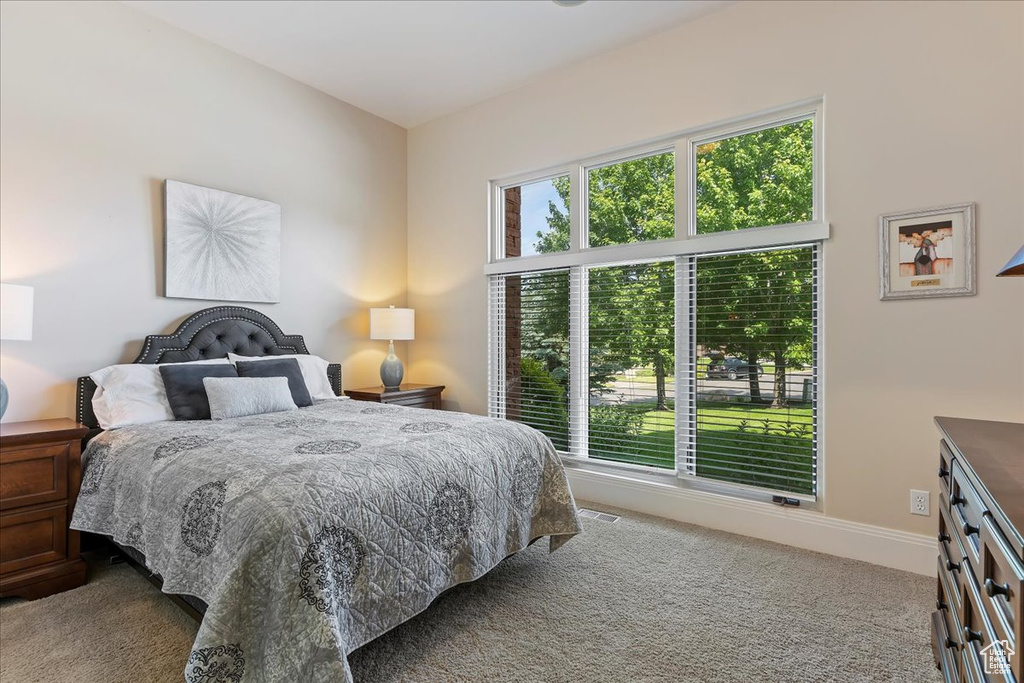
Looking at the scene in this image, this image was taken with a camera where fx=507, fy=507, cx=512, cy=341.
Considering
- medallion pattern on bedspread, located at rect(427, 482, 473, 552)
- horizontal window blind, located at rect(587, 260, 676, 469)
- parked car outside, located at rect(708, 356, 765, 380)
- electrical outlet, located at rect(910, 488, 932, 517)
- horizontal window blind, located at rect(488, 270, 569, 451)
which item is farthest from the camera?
horizontal window blind, located at rect(488, 270, 569, 451)

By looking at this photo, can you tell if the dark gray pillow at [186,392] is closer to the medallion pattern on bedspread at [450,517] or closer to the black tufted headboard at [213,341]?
the black tufted headboard at [213,341]

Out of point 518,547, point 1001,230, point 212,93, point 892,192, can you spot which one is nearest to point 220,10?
point 212,93

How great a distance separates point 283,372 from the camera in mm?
3250

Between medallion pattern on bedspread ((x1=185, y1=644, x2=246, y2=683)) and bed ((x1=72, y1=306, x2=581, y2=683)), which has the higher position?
bed ((x1=72, y1=306, x2=581, y2=683))

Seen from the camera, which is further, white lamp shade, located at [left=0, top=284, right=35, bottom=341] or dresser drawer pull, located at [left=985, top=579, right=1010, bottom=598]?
white lamp shade, located at [left=0, top=284, right=35, bottom=341]

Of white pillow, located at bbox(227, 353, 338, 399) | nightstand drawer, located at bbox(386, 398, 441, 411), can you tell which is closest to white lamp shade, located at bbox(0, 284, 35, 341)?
white pillow, located at bbox(227, 353, 338, 399)

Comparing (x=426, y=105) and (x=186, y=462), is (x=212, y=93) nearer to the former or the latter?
(x=426, y=105)

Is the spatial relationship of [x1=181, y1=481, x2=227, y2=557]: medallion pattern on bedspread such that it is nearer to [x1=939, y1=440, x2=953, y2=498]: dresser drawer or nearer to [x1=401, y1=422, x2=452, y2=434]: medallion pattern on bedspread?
[x1=401, y1=422, x2=452, y2=434]: medallion pattern on bedspread

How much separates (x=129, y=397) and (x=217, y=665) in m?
1.89

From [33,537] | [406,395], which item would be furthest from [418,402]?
[33,537]

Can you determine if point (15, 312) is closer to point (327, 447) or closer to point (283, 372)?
point (283, 372)

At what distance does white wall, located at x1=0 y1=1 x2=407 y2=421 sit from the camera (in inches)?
104

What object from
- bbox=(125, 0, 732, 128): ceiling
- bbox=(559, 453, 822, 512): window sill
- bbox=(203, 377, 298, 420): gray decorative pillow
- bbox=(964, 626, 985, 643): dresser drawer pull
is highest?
bbox=(125, 0, 732, 128): ceiling

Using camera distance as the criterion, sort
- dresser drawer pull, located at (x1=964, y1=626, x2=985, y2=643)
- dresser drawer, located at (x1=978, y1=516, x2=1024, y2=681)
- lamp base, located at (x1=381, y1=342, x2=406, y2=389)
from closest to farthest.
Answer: dresser drawer, located at (x1=978, y1=516, x2=1024, y2=681), dresser drawer pull, located at (x1=964, y1=626, x2=985, y2=643), lamp base, located at (x1=381, y1=342, x2=406, y2=389)
